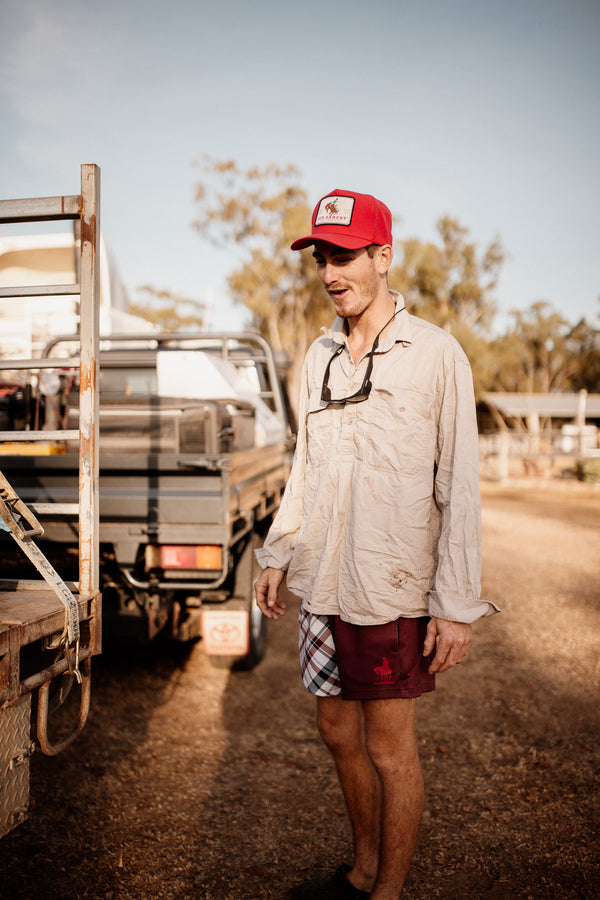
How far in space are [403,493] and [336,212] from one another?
0.84 m

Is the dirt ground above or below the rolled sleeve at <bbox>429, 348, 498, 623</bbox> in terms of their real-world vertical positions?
below

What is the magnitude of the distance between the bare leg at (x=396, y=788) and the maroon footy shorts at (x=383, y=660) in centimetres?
6

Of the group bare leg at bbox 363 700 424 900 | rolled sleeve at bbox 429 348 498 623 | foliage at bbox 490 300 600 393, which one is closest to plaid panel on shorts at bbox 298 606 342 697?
bare leg at bbox 363 700 424 900

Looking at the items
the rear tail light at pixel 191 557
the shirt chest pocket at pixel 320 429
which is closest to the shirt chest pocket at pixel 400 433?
the shirt chest pocket at pixel 320 429

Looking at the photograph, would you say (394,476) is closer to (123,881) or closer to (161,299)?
(123,881)

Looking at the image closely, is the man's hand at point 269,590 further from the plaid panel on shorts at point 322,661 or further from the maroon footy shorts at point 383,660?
the maroon footy shorts at point 383,660

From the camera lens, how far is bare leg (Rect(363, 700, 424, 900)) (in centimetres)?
193

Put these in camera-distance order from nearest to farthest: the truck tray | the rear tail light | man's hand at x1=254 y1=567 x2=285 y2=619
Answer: the truck tray < man's hand at x1=254 y1=567 x2=285 y2=619 < the rear tail light

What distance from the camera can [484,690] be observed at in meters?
A: 4.01

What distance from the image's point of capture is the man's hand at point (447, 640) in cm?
182

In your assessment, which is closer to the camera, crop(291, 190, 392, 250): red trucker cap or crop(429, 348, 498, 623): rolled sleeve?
crop(429, 348, 498, 623): rolled sleeve

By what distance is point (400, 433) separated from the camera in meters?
1.92

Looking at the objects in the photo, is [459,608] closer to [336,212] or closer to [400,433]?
[400,433]

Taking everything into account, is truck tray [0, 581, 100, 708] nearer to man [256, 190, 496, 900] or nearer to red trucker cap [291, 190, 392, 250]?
man [256, 190, 496, 900]
